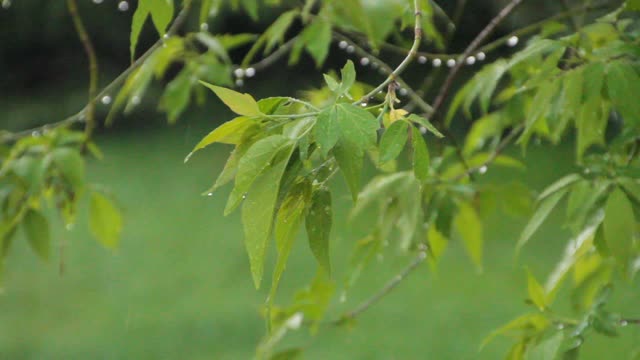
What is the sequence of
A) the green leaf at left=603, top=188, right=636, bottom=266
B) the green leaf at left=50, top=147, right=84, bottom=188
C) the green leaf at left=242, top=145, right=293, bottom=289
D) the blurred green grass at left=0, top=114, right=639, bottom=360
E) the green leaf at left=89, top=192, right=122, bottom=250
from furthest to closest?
the blurred green grass at left=0, top=114, right=639, bottom=360 < the green leaf at left=89, top=192, right=122, bottom=250 < the green leaf at left=50, top=147, right=84, bottom=188 < the green leaf at left=603, top=188, right=636, bottom=266 < the green leaf at left=242, top=145, right=293, bottom=289

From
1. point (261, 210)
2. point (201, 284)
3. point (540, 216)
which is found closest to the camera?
point (261, 210)

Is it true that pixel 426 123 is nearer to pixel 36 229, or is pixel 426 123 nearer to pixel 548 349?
pixel 548 349

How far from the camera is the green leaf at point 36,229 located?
1.39 meters

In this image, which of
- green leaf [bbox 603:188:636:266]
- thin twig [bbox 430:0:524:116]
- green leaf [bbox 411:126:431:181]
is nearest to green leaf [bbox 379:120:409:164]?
green leaf [bbox 411:126:431:181]

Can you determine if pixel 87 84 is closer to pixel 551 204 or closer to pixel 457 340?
pixel 457 340

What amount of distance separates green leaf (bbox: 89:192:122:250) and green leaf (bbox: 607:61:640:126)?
0.87m

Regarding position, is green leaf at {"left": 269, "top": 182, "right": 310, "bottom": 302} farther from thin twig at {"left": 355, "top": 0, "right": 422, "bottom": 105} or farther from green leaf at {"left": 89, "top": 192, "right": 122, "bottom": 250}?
green leaf at {"left": 89, "top": 192, "right": 122, "bottom": 250}

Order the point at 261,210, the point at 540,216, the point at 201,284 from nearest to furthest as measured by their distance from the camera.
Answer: the point at 261,210 → the point at 540,216 → the point at 201,284

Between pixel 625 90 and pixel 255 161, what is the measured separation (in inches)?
18.4

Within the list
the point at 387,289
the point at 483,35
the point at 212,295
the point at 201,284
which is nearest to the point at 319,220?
the point at 483,35

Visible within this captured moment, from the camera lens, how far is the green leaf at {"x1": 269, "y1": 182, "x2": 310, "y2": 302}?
2.54 ft

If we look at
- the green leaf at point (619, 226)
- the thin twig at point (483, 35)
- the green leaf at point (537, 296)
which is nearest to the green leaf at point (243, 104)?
the green leaf at point (619, 226)

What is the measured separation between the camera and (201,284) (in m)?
3.78

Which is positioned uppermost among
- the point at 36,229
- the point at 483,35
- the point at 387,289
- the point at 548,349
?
the point at 483,35
